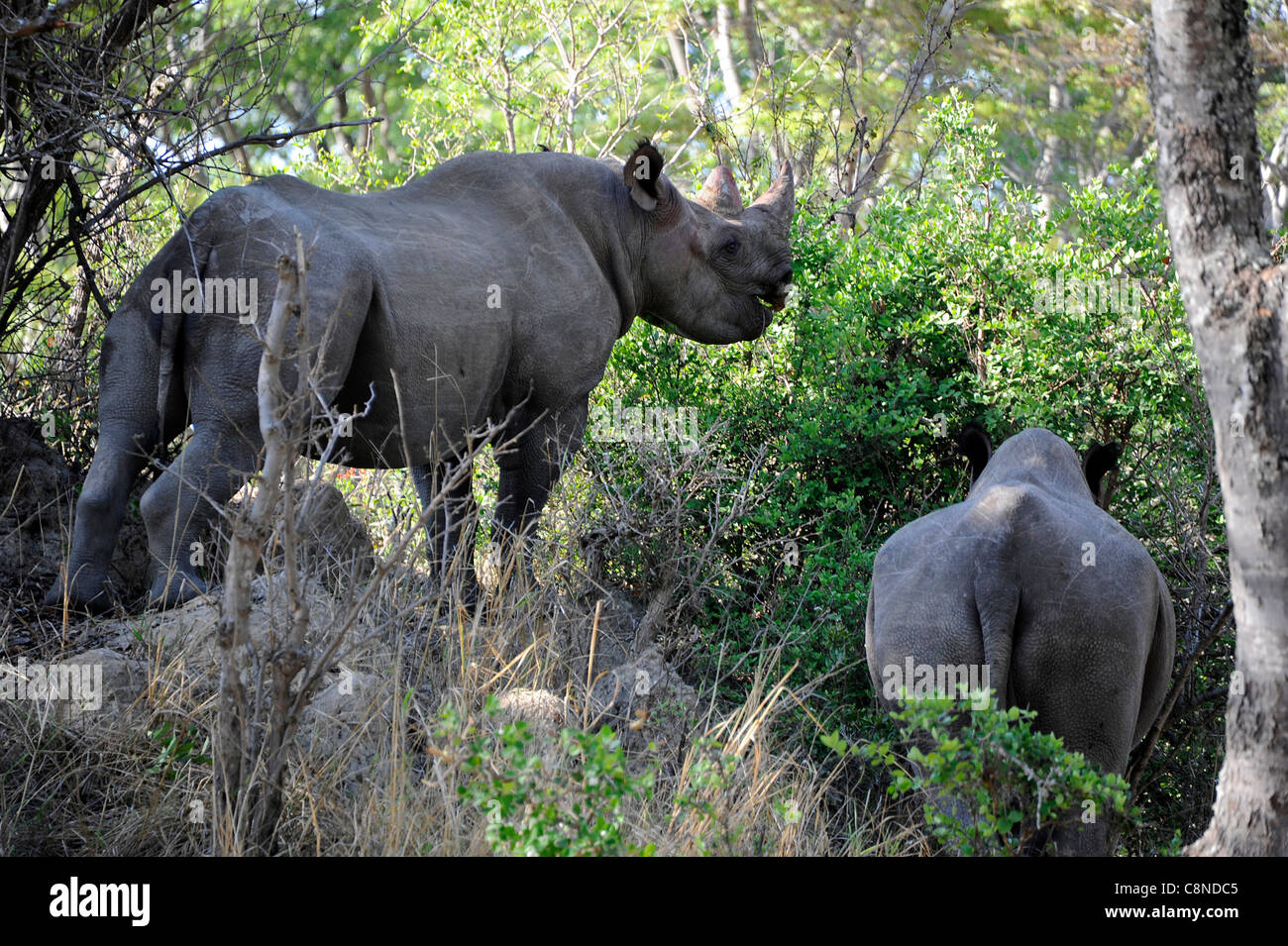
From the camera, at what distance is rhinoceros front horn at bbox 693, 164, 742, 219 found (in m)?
8.02

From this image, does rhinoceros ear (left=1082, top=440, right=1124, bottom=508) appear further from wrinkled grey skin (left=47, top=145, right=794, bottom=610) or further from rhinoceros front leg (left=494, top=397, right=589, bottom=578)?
rhinoceros front leg (left=494, top=397, right=589, bottom=578)

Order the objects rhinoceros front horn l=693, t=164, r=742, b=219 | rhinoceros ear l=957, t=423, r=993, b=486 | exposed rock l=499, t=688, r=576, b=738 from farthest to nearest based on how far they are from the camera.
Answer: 1. rhinoceros front horn l=693, t=164, r=742, b=219
2. rhinoceros ear l=957, t=423, r=993, b=486
3. exposed rock l=499, t=688, r=576, b=738

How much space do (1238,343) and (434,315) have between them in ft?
11.2

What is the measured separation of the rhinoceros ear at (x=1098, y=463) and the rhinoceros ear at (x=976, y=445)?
43cm

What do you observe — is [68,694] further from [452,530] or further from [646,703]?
[646,703]

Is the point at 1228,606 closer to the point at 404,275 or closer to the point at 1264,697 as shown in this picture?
the point at 1264,697

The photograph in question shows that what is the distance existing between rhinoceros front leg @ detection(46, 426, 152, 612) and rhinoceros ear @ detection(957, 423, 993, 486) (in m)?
3.55

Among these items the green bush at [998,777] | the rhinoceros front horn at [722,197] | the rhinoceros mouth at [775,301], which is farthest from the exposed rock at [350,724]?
the rhinoceros front horn at [722,197]

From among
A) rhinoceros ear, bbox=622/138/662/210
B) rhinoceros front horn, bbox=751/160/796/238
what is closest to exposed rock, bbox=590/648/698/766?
rhinoceros ear, bbox=622/138/662/210

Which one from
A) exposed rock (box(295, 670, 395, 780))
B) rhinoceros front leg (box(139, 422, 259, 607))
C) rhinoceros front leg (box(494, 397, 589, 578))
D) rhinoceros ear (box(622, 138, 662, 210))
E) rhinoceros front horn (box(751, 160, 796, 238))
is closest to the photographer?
exposed rock (box(295, 670, 395, 780))

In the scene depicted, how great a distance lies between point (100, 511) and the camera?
5.82 metres

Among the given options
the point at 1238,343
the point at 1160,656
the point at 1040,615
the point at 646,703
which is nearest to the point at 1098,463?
the point at 1160,656
